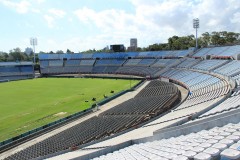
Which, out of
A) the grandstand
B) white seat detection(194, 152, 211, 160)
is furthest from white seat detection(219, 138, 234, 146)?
the grandstand

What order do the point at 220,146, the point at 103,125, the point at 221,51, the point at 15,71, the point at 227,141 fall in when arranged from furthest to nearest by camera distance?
the point at 15,71 → the point at 221,51 → the point at 103,125 → the point at 227,141 → the point at 220,146

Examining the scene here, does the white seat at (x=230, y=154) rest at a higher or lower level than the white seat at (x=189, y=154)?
higher

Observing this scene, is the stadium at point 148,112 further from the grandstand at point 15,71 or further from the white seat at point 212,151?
the grandstand at point 15,71

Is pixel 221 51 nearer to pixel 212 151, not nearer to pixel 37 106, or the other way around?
pixel 37 106

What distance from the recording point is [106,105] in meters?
45.7

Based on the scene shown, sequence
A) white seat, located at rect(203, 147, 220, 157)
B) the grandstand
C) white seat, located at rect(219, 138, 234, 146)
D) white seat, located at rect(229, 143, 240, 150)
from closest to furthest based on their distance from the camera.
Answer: white seat, located at rect(203, 147, 220, 157)
white seat, located at rect(229, 143, 240, 150)
white seat, located at rect(219, 138, 234, 146)
the grandstand

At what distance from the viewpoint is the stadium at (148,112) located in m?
12.3

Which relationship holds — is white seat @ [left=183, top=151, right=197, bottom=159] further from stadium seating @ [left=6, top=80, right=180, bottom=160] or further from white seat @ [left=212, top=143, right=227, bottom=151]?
stadium seating @ [left=6, top=80, right=180, bottom=160]

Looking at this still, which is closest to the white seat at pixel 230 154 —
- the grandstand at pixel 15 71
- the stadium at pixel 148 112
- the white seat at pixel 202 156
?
the stadium at pixel 148 112

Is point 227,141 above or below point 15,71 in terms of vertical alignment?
above

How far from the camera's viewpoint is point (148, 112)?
3503 cm

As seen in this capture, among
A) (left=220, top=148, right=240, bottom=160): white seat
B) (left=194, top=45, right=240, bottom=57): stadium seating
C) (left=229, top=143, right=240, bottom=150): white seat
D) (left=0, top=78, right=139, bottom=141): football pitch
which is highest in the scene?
(left=194, top=45, right=240, bottom=57): stadium seating

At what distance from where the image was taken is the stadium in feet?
40.4

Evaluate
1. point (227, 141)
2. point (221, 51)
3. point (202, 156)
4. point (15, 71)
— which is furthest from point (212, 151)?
point (15, 71)
